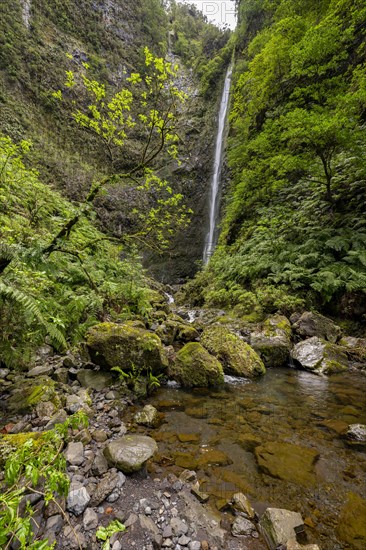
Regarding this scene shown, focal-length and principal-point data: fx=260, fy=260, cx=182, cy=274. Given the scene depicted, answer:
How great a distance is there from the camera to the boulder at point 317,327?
20.9 ft

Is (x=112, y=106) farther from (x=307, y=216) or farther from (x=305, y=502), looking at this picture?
(x=307, y=216)

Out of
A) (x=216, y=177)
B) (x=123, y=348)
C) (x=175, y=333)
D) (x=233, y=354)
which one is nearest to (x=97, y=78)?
(x=216, y=177)

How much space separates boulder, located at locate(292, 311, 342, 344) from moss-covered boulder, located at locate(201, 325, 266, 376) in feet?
6.10

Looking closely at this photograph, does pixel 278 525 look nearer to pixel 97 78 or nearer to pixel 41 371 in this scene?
pixel 41 371

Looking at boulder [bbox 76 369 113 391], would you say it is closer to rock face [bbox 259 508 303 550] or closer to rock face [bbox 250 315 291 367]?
rock face [bbox 259 508 303 550]

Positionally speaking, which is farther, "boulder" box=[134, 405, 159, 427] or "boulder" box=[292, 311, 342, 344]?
"boulder" box=[292, 311, 342, 344]

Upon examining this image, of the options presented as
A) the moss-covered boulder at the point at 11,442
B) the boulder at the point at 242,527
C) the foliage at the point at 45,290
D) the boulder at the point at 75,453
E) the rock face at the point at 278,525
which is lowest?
the boulder at the point at 242,527

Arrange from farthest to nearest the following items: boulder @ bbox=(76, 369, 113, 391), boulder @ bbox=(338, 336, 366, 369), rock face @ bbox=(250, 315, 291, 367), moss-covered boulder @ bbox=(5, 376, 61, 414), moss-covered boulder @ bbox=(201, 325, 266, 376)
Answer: rock face @ bbox=(250, 315, 291, 367), boulder @ bbox=(338, 336, 366, 369), moss-covered boulder @ bbox=(201, 325, 266, 376), boulder @ bbox=(76, 369, 113, 391), moss-covered boulder @ bbox=(5, 376, 61, 414)

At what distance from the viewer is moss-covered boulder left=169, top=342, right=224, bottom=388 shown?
4.52 meters

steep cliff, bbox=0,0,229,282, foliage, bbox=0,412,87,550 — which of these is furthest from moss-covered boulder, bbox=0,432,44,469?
steep cliff, bbox=0,0,229,282

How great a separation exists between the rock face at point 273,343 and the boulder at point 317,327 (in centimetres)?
31

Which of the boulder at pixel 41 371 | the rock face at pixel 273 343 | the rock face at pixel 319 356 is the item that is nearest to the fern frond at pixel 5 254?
the boulder at pixel 41 371

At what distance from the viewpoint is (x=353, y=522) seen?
2084 mm

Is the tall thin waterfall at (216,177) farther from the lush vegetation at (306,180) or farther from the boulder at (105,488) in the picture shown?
the boulder at (105,488)
